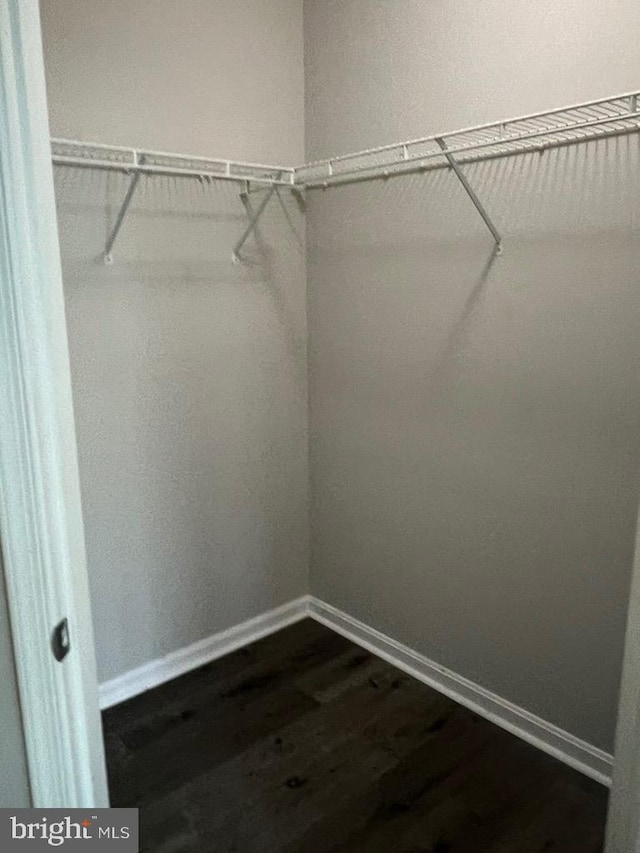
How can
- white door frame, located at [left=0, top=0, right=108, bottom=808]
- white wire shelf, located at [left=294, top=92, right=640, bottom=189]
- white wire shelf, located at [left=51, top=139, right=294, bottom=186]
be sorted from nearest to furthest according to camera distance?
white door frame, located at [left=0, top=0, right=108, bottom=808] → white wire shelf, located at [left=294, top=92, right=640, bottom=189] → white wire shelf, located at [left=51, top=139, right=294, bottom=186]

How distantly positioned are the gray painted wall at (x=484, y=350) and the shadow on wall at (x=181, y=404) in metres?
0.22

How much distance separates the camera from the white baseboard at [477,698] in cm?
203

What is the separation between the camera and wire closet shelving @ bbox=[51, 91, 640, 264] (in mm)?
1680

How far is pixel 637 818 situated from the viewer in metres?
1.22

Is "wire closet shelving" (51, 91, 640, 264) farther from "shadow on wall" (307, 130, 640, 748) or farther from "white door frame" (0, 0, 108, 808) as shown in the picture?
"white door frame" (0, 0, 108, 808)

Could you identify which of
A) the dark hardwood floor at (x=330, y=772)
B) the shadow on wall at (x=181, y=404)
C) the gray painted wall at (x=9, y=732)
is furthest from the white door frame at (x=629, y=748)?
the shadow on wall at (x=181, y=404)

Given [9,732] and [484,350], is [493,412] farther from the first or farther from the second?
[9,732]

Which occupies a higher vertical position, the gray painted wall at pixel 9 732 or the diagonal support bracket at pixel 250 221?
the diagonal support bracket at pixel 250 221

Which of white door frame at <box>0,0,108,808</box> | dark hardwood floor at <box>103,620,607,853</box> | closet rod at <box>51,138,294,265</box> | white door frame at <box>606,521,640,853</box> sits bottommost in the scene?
dark hardwood floor at <box>103,620,607,853</box>

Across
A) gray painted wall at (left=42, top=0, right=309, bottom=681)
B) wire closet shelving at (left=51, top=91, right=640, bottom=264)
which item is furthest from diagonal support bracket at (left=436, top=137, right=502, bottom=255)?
gray painted wall at (left=42, top=0, right=309, bottom=681)

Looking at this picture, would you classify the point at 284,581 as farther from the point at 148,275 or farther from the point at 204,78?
the point at 204,78

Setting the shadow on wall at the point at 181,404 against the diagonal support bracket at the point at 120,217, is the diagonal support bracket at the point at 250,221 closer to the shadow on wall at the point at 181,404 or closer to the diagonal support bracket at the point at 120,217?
the shadow on wall at the point at 181,404

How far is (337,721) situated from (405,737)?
0.24 meters

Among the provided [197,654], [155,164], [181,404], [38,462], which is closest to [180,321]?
[181,404]
